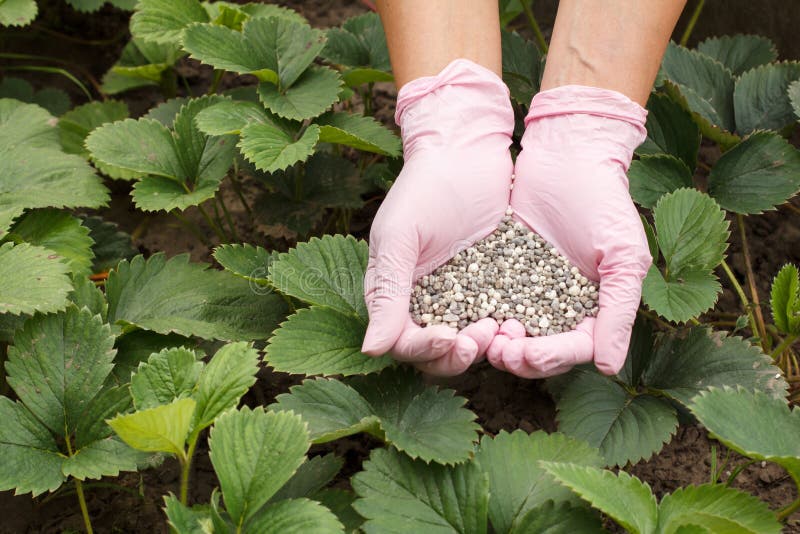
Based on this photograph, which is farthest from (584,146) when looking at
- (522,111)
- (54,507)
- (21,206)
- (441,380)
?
(54,507)

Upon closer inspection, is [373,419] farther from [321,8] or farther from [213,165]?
[321,8]

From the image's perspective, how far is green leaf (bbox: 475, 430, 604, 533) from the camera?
1.12 m

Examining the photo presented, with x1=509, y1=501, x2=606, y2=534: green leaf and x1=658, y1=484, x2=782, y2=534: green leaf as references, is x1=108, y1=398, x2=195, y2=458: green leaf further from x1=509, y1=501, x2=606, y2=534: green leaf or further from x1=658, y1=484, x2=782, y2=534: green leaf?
x1=658, y1=484, x2=782, y2=534: green leaf

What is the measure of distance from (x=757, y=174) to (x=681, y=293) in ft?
1.34

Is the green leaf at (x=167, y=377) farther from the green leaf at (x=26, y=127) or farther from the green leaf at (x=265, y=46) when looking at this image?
the green leaf at (x=26, y=127)

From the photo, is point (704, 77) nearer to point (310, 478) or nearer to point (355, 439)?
point (355, 439)

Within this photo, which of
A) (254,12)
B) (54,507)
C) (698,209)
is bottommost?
(54,507)

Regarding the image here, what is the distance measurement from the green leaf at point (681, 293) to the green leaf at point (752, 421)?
8.0 inches

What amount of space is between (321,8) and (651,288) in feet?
5.04

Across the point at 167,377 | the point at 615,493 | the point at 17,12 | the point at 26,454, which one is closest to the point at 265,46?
the point at 17,12

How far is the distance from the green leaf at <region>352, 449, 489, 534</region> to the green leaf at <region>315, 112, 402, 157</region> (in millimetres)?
653

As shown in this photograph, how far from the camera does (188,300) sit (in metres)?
1.44

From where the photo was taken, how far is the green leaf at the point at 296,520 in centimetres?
102

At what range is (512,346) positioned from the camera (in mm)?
1277
